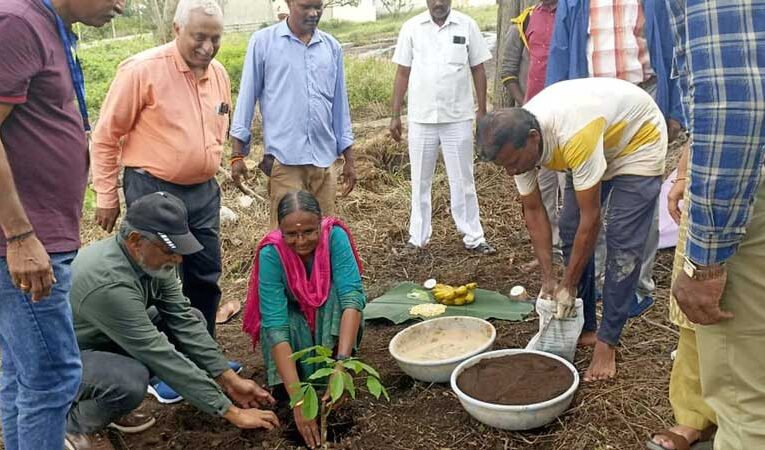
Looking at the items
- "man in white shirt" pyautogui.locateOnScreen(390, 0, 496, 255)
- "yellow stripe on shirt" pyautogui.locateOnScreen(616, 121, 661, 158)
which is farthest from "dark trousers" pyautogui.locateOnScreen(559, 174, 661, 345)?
"man in white shirt" pyautogui.locateOnScreen(390, 0, 496, 255)

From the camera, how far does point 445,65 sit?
464cm

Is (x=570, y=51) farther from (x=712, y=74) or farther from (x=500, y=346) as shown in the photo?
(x=712, y=74)

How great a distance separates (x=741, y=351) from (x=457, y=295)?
2328mm

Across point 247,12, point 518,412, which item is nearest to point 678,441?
→ point 518,412

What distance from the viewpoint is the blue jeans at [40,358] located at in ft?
6.61

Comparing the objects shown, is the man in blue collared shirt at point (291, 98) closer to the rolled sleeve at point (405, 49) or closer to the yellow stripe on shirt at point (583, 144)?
the rolled sleeve at point (405, 49)

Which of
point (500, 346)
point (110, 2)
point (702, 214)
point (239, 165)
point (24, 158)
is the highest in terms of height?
point (110, 2)

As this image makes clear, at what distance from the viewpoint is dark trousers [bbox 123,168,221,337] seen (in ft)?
10.3

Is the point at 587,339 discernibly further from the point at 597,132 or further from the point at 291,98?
the point at 291,98

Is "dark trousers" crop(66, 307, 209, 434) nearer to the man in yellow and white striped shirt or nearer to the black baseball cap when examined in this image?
the black baseball cap

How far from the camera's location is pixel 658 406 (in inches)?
106

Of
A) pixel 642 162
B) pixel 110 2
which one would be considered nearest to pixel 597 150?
pixel 642 162

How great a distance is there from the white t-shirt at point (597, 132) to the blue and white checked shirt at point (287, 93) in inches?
57.0

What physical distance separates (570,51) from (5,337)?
3022mm
